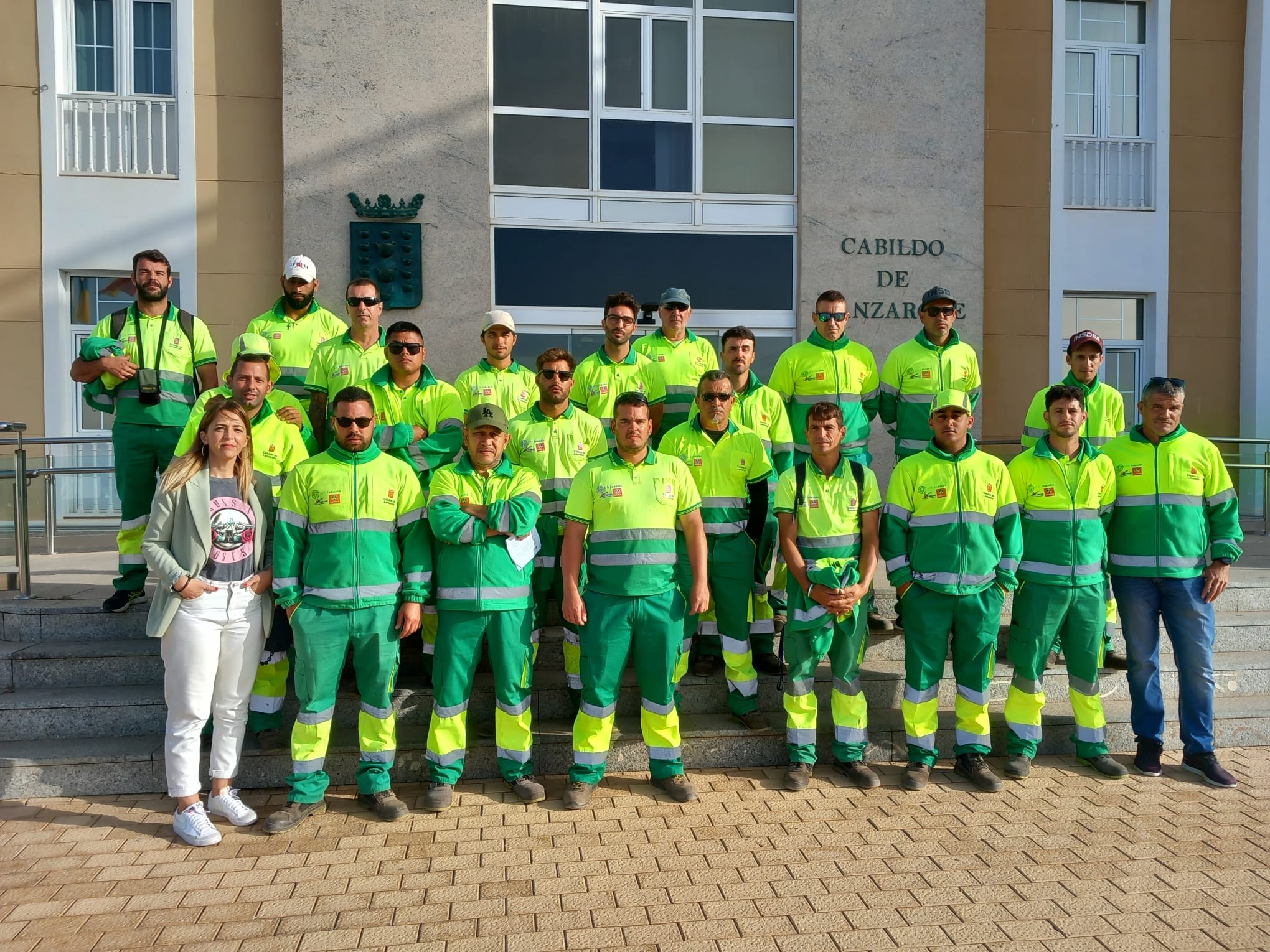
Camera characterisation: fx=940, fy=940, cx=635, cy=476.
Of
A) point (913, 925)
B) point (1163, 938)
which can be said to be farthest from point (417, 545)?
point (1163, 938)

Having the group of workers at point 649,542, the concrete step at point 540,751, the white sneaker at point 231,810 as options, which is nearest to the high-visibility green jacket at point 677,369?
the group of workers at point 649,542

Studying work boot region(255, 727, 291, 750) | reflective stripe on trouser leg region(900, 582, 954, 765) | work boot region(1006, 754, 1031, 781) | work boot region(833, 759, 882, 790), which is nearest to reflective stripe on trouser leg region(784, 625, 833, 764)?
work boot region(833, 759, 882, 790)

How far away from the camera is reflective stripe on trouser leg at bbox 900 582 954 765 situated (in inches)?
213

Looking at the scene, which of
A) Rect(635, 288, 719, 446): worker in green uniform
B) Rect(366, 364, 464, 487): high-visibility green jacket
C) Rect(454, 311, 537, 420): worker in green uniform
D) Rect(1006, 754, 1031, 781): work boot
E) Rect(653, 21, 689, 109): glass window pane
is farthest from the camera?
Rect(653, 21, 689, 109): glass window pane

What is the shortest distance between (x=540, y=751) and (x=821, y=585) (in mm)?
1921

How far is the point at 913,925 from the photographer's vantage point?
383 centimetres

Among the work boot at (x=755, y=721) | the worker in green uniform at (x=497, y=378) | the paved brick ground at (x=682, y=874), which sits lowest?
the paved brick ground at (x=682, y=874)

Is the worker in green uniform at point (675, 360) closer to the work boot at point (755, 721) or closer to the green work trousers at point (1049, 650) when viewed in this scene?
the work boot at point (755, 721)

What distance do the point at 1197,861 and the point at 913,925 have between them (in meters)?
1.62

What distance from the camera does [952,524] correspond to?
538 cm

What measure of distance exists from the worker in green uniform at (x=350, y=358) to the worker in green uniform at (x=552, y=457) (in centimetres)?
116

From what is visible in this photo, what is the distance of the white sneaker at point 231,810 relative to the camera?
4.82 m

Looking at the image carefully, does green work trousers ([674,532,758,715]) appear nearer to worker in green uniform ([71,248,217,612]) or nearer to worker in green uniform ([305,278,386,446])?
worker in green uniform ([305,278,386,446])

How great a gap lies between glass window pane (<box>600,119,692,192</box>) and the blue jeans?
7563mm
